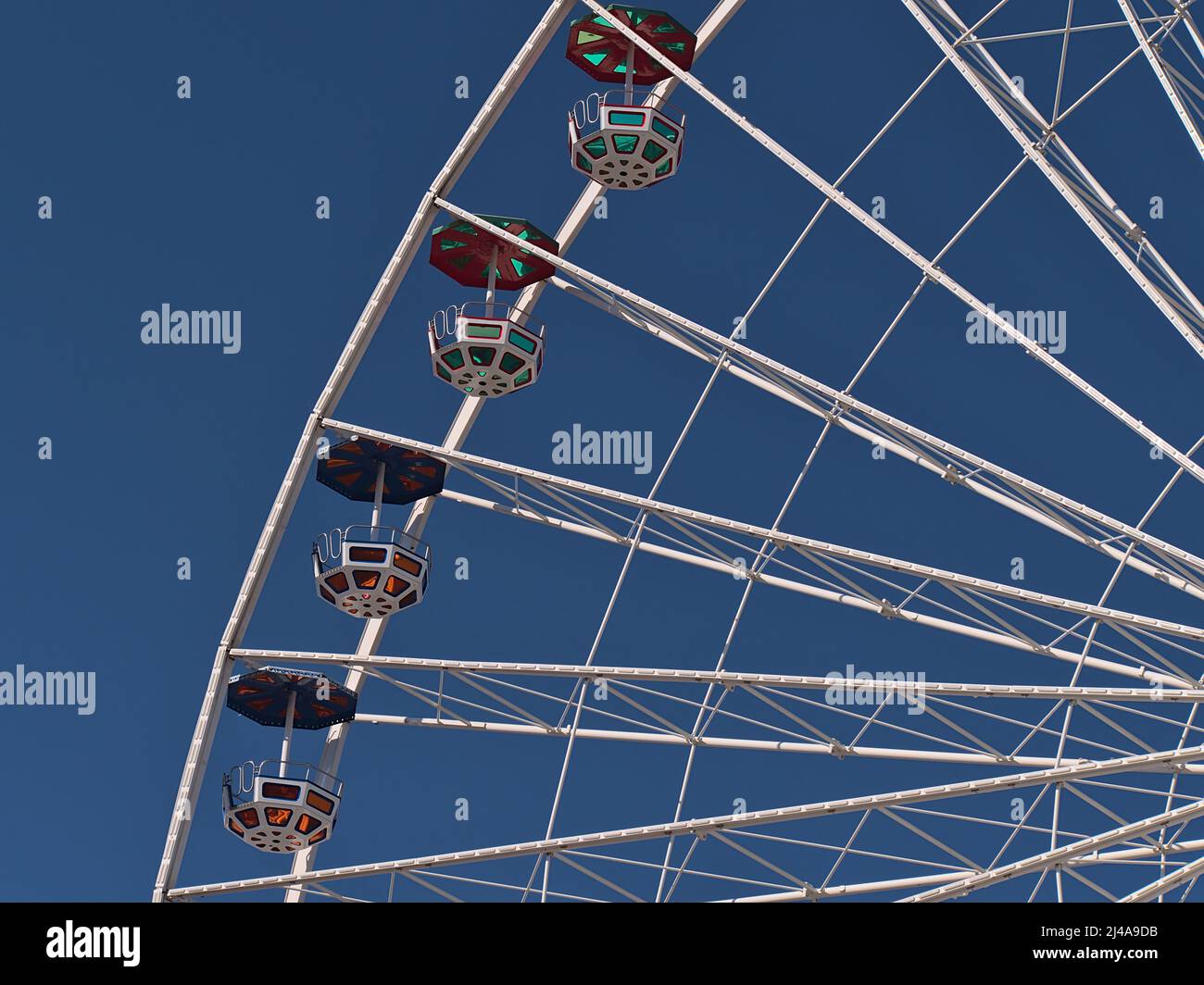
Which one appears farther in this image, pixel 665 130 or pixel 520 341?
pixel 665 130

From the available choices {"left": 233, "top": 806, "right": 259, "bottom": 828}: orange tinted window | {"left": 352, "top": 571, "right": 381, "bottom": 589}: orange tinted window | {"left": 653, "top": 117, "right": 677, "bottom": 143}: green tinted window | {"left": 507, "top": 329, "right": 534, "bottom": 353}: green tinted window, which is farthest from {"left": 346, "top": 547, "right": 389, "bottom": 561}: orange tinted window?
{"left": 653, "top": 117, "right": 677, "bottom": 143}: green tinted window

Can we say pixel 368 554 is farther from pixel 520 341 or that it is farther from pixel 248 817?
pixel 248 817

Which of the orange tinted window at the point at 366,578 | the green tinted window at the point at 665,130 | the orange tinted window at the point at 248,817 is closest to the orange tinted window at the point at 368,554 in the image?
the orange tinted window at the point at 366,578

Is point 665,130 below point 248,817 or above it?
above

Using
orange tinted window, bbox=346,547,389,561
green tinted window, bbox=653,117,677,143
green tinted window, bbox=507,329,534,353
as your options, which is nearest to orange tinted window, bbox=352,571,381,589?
orange tinted window, bbox=346,547,389,561

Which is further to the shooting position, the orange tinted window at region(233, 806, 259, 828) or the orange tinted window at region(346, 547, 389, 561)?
the orange tinted window at region(346, 547, 389, 561)

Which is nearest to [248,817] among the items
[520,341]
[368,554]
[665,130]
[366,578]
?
[366,578]

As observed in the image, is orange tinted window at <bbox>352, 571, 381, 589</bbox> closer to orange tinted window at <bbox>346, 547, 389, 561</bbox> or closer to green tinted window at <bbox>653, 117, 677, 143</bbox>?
orange tinted window at <bbox>346, 547, 389, 561</bbox>

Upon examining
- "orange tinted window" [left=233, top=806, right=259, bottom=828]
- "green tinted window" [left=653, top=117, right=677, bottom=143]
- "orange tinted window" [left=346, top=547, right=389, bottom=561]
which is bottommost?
"orange tinted window" [left=233, top=806, right=259, bottom=828]

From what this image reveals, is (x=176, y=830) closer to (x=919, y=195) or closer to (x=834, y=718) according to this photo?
(x=834, y=718)

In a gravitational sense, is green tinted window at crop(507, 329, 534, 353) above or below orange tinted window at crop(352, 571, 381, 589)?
above

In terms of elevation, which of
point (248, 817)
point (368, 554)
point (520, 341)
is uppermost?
point (520, 341)

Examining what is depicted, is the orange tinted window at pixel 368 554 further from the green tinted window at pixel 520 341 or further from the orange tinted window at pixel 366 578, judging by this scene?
the green tinted window at pixel 520 341

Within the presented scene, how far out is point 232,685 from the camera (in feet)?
111
